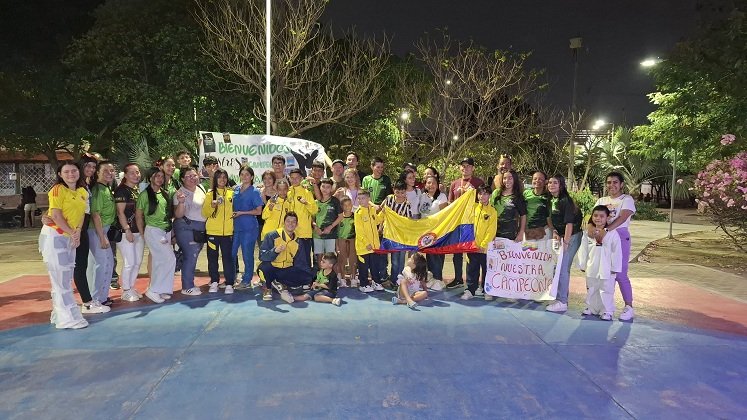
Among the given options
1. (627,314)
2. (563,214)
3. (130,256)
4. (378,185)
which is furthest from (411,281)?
(130,256)

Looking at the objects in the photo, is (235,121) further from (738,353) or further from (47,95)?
(738,353)

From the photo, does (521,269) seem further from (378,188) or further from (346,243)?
(346,243)

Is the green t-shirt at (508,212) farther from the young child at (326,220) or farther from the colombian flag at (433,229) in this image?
the young child at (326,220)

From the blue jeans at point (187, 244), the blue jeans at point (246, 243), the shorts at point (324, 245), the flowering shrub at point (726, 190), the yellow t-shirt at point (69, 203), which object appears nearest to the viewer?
the yellow t-shirt at point (69, 203)

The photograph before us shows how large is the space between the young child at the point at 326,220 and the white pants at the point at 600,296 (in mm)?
3382

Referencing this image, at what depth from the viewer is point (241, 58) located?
539 inches

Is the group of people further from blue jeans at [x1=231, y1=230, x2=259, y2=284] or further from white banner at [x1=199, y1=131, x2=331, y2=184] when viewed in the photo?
white banner at [x1=199, y1=131, x2=331, y2=184]

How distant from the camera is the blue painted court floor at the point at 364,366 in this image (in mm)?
3760

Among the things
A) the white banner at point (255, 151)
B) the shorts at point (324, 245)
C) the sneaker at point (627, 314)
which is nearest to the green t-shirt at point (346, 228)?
the shorts at point (324, 245)

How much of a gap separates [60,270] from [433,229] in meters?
4.58

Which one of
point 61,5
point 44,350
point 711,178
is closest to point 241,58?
point 61,5

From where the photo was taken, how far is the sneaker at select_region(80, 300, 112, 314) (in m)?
6.05

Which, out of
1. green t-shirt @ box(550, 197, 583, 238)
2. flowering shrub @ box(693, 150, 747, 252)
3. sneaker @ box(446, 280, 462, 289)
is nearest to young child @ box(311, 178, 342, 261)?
sneaker @ box(446, 280, 462, 289)

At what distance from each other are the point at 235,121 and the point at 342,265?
8726 millimetres
